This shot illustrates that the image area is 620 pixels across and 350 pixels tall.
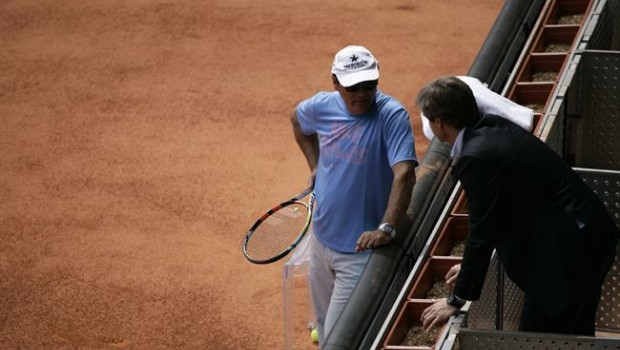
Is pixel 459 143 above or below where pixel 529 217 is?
above

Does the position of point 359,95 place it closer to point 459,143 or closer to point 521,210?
point 459,143

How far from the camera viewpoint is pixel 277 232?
6.92 metres

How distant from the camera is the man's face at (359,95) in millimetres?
5895

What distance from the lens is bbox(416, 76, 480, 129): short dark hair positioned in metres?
4.61

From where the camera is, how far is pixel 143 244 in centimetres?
986

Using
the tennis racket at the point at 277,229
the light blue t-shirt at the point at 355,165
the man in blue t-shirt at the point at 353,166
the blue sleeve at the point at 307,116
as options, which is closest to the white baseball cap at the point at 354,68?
the man in blue t-shirt at the point at 353,166

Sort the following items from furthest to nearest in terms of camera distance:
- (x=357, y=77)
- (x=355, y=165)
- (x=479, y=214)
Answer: (x=355, y=165) → (x=357, y=77) → (x=479, y=214)

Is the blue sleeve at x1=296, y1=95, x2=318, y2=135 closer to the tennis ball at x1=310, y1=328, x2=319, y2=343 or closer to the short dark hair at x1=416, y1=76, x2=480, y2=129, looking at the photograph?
the short dark hair at x1=416, y1=76, x2=480, y2=129

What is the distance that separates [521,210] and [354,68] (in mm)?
1580

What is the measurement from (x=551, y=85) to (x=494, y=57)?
425 mm

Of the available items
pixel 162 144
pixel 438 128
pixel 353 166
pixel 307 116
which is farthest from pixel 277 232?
pixel 162 144

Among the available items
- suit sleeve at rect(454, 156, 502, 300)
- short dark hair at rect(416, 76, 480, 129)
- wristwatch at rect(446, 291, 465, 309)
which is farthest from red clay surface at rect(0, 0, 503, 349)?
short dark hair at rect(416, 76, 480, 129)

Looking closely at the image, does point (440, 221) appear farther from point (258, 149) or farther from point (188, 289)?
point (258, 149)

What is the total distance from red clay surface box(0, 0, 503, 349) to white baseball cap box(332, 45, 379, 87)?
308cm
